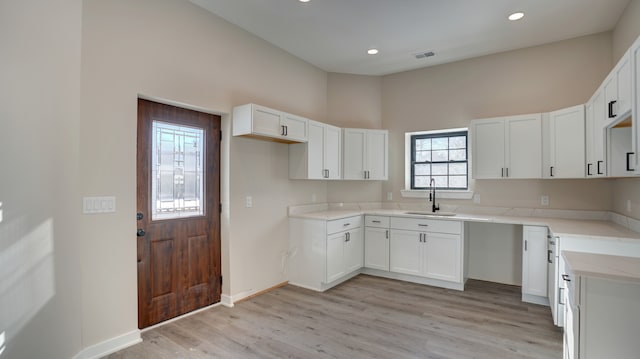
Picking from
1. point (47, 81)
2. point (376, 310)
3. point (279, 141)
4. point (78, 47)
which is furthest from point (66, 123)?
point (376, 310)

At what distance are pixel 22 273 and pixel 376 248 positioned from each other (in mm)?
3651

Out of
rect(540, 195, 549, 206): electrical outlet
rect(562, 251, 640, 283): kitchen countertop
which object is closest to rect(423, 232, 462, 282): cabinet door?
rect(540, 195, 549, 206): electrical outlet

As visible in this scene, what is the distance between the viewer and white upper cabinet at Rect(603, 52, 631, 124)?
2036 mm

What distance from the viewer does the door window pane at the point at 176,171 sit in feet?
9.50

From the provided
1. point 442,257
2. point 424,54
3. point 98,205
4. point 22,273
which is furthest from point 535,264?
point 22,273

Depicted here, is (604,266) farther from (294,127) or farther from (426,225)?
(294,127)

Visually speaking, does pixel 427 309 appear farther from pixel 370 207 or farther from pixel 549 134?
pixel 549 134

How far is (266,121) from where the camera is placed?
3.42 metres

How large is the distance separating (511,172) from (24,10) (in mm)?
4664

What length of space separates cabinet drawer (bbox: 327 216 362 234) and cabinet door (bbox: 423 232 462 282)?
94cm

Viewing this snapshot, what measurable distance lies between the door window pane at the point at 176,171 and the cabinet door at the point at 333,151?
5.56ft

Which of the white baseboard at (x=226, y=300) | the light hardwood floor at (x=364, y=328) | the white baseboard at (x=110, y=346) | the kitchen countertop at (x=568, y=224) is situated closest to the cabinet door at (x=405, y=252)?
the kitchen countertop at (x=568, y=224)

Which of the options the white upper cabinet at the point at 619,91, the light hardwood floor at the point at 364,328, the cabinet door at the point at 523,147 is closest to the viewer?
the white upper cabinet at the point at 619,91

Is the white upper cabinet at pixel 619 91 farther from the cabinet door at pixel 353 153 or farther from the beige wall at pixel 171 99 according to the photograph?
the beige wall at pixel 171 99
